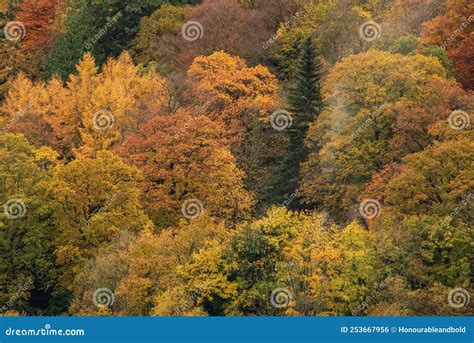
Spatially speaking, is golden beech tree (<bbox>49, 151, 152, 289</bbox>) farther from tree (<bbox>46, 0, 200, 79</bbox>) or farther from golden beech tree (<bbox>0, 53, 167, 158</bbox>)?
tree (<bbox>46, 0, 200, 79</bbox>)

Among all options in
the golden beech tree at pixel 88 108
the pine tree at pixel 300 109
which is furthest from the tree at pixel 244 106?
the golden beech tree at pixel 88 108

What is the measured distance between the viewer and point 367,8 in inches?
4338

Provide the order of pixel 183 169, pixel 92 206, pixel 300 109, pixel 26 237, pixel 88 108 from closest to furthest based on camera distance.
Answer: pixel 26 237 < pixel 92 206 < pixel 183 169 < pixel 300 109 < pixel 88 108

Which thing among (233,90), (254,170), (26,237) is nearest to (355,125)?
(254,170)

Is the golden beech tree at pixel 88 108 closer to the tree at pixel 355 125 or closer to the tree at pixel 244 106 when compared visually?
the tree at pixel 244 106

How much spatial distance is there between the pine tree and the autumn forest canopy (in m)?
0.17

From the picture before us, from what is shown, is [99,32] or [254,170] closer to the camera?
[254,170]

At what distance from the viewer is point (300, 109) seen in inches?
3425

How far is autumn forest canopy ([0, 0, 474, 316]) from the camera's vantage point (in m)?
60.8

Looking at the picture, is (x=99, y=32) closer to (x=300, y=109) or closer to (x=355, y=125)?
(x=300, y=109)

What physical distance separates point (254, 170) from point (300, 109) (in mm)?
5876

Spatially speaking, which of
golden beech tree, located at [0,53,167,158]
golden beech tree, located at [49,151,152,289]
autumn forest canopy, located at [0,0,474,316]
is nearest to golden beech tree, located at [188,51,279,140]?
autumn forest canopy, located at [0,0,474,316]

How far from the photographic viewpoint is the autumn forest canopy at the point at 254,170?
60.8 meters

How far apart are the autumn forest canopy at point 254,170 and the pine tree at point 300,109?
0.54ft
